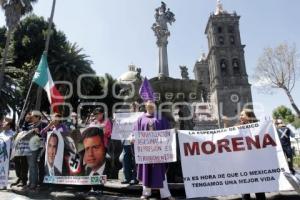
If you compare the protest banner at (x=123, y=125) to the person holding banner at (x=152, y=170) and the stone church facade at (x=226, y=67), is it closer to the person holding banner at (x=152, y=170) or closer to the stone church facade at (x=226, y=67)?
the person holding banner at (x=152, y=170)

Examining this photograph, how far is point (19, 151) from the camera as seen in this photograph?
7672 millimetres

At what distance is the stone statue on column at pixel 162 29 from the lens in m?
21.1

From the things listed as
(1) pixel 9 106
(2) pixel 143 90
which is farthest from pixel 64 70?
(2) pixel 143 90

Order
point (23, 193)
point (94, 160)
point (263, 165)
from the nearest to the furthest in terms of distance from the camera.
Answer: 1. point (263, 165)
2. point (94, 160)
3. point (23, 193)

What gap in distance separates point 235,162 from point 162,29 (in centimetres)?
1646

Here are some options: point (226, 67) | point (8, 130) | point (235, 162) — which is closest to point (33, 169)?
point (8, 130)

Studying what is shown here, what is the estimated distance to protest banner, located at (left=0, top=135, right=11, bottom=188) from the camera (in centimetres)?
808

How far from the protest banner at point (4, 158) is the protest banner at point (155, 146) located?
379 centimetres

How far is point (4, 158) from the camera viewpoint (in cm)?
828

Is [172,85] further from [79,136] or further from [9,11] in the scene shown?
[9,11]

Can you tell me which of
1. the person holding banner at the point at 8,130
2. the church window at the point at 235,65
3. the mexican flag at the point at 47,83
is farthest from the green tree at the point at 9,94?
the church window at the point at 235,65

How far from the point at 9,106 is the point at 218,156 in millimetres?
23785

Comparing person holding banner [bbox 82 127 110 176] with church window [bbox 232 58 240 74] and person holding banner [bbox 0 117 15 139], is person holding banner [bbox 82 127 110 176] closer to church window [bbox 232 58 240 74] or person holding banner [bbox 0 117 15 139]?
person holding banner [bbox 0 117 15 139]

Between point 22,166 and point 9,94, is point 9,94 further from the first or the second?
point 22,166
